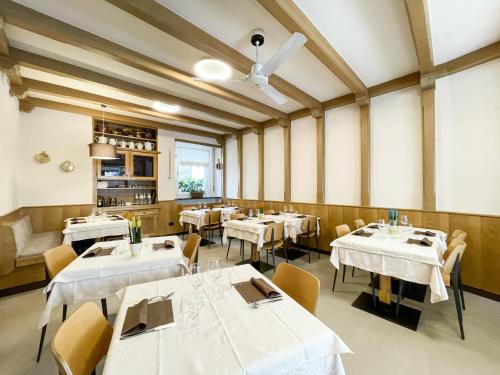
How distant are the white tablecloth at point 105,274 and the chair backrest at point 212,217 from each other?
2675 millimetres

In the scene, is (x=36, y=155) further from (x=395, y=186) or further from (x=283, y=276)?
(x=395, y=186)

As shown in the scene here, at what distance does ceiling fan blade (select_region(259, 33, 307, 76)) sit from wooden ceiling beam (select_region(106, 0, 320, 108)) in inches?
21.1

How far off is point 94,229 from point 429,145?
17.5 feet

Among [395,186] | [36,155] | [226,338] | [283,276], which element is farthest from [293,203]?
[36,155]

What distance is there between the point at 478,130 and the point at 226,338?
4.09m

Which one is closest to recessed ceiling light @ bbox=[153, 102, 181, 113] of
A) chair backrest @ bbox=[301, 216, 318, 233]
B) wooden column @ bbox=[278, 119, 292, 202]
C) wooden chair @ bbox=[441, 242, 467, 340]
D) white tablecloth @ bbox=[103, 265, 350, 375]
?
wooden column @ bbox=[278, 119, 292, 202]

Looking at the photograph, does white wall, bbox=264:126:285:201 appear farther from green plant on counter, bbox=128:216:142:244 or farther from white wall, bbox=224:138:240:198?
green plant on counter, bbox=128:216:142:244

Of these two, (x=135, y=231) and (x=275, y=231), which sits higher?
(x=135, y=231)

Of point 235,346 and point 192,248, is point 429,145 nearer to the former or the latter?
point 192,248

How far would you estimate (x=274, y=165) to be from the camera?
5.98 metres

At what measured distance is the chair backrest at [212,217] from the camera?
4.83 metres

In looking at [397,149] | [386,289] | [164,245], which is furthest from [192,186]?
[386,289]

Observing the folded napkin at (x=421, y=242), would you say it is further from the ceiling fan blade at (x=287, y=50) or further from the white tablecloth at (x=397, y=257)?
the ceiling fan blade at (x=287, y=50)

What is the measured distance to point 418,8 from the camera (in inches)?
79.4
